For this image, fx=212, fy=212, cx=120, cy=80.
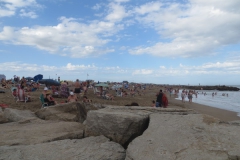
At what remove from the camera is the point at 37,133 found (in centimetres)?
469

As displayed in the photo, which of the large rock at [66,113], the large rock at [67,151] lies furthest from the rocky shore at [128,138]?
the large rock at [66,113]

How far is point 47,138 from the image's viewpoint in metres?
4.36

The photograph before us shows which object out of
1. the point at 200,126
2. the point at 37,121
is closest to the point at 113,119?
the point at 200,126

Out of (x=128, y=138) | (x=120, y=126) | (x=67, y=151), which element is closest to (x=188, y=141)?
(x=128, y=138)

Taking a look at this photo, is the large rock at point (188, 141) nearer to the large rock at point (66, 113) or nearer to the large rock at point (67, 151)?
the large rock at point (67, 151)

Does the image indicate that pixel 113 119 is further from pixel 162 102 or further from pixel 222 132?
pixel 162 102

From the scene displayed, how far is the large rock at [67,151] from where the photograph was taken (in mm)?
3590

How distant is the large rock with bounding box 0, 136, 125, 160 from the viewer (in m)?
3.59

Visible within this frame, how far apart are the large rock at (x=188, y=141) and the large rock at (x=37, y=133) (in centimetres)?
163

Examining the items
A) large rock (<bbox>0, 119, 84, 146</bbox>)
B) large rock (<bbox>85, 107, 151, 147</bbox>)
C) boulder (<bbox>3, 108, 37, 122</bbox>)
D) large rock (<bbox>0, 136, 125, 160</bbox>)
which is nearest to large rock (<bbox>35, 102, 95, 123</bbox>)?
boulder (<bbox>3, 108, 37, 122</bbox>)

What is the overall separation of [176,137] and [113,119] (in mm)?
1335

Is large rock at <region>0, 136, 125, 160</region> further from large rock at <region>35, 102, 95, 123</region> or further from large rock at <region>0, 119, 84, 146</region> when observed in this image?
large rock at <region>35, 102, 95, 123</region>

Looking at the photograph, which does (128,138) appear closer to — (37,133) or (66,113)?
(37,133)

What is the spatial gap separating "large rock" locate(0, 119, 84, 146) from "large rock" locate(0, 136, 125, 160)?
0.33 metres
